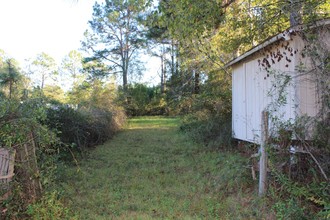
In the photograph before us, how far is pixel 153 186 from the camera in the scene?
5.64 meters

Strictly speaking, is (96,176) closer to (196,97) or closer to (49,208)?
(49,208)

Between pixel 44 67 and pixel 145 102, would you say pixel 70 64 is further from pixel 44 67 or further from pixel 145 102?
pixel 145 102

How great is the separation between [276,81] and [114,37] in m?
26.8

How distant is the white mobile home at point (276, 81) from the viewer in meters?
5.30

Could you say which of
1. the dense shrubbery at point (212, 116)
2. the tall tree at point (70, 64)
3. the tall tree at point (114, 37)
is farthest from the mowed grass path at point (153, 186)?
the tall tree at point (70, 64)

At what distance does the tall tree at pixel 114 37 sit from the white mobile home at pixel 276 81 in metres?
22.1

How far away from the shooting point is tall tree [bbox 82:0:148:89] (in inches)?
1142

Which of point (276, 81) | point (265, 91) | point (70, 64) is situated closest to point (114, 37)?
point (70, 64)

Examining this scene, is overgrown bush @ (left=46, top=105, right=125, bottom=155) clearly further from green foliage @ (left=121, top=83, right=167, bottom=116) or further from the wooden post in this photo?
green foliage @ (left=121, top=83, right=167, bottom=116)

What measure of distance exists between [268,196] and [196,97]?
784cm

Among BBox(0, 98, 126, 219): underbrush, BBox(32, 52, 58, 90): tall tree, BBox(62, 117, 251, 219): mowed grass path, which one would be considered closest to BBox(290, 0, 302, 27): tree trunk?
BBox(62, 117, 251, 219): mowed grass path

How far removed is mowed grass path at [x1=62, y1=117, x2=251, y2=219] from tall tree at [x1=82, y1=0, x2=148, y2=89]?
21.8 metres

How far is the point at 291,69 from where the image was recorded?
5633 millimetres

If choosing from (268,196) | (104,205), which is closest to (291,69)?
(268,196)
